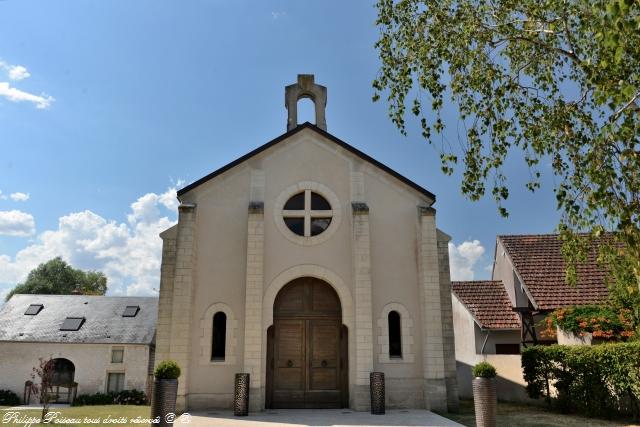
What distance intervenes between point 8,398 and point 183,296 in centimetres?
1964

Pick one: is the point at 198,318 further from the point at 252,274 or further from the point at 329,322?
the point at 329,322

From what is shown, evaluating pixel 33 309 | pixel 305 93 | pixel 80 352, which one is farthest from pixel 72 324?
pixel 305 93

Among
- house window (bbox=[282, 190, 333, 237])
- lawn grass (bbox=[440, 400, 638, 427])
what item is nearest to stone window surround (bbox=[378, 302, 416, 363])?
lawn grass (bbox=[440, 400, 638, 427])

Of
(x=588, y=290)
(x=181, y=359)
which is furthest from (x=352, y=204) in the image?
(x=588, y=290)

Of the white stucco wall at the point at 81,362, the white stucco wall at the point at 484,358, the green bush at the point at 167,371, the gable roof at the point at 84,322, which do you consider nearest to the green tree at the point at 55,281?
the gable roof at the point at 84,322

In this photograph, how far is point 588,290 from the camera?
60.4ft

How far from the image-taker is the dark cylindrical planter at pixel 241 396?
40.1 ft

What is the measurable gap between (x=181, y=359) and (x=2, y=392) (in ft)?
64.6

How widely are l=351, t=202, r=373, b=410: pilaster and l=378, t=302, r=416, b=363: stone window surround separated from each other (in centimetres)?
54

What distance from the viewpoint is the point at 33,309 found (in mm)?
30859

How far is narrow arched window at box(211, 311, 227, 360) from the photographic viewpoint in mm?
13727

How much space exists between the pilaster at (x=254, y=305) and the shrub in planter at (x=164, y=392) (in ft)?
9.32

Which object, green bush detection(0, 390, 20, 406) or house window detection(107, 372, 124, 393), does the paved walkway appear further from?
green bush detection(0, 390, 20, 406)

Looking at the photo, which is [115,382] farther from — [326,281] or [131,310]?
[326,281]
